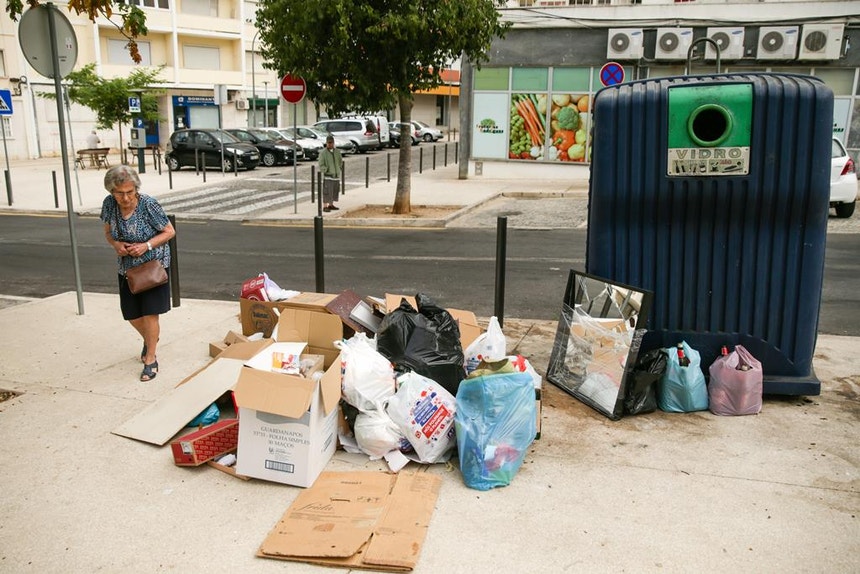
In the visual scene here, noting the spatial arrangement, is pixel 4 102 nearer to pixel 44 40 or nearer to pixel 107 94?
pixel 44 40

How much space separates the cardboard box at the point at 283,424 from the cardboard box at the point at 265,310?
171cm

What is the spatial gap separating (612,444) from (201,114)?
4642cm

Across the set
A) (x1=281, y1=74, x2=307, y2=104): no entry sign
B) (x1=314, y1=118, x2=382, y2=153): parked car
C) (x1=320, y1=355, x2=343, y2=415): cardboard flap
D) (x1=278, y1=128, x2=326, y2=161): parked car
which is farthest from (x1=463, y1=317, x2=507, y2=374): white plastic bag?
(x1=314, y1=118, x2=382, y2=153): parked car

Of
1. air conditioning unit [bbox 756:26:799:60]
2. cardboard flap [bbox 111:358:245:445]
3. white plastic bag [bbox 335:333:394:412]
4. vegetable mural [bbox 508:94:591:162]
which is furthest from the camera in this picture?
vegetable mural [bbox 508:94:591:162]

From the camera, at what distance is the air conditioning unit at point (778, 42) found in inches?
756

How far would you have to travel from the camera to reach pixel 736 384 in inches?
188

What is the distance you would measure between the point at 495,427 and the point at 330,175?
1361cm

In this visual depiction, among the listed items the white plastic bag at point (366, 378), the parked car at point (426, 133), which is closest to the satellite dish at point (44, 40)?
the white plastic bag at point (366, 378)

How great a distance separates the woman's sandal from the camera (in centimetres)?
554

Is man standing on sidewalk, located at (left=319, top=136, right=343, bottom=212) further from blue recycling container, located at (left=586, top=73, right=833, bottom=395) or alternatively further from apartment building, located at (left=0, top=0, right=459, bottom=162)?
apartment building, located at (left=0, top=0, right=459, bottom=162)

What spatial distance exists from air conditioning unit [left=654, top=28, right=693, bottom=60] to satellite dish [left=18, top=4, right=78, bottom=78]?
16.5 meters

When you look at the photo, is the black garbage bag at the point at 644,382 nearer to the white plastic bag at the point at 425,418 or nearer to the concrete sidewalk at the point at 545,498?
the concrete sidewalk at the point at 545,498

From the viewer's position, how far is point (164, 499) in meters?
3.91

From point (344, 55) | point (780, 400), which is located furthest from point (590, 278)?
point (344, 55)
